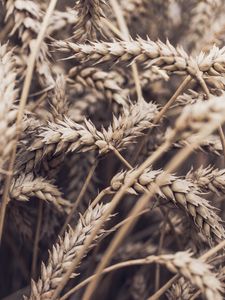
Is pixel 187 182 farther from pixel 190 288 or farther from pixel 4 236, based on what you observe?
pixel 4 236

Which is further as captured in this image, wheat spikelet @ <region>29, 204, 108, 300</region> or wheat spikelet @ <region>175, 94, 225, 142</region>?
wheat spikelet @ <region>29, 204, 108, 300</region>

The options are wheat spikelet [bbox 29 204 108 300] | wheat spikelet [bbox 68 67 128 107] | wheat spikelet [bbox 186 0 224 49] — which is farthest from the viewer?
wheat spikelet [bbox 186 0 224 49]

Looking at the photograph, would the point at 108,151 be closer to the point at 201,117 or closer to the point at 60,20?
the point at 201,117

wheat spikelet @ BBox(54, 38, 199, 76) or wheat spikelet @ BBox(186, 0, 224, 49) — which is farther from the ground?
wheat spikelet @ BBox(54, 38, 199, 76)

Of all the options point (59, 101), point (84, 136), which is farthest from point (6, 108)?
point (59, 101)

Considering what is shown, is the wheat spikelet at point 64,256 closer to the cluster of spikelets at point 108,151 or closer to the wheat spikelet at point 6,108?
the cluster of spikelets at point 108,151

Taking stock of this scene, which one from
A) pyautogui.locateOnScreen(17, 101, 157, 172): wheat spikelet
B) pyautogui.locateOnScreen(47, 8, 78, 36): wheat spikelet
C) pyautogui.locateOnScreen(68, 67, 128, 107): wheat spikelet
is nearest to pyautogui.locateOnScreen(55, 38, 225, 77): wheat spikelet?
pyautogui.locateOnScreen(17, 101, 157, 172): wheat spikelet

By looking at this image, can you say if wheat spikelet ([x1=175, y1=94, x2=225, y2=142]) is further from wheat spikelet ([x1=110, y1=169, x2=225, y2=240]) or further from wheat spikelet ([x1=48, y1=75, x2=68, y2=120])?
wheat spikelet ([x1=48, y1=75, x2=68, y2=120])

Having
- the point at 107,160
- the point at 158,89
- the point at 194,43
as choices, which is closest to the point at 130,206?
the point at 107,160
